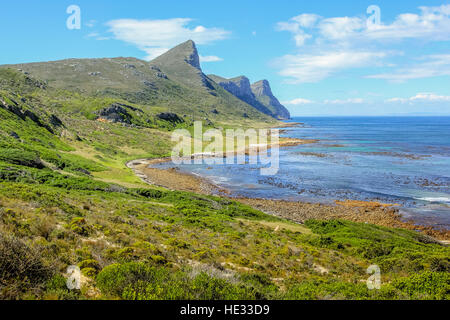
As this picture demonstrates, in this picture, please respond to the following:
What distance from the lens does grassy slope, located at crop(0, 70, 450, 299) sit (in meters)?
8.05

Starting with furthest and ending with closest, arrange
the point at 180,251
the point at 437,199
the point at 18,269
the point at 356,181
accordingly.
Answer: the point at 356,181, the point at 437,199, the point at 180,251, the point at 18,269

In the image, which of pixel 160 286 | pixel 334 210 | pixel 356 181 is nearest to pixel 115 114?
pixel 356 181

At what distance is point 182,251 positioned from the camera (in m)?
13.6

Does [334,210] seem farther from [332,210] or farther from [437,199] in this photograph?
[437,199]

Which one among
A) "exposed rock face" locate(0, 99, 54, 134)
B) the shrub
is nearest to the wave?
the shrub

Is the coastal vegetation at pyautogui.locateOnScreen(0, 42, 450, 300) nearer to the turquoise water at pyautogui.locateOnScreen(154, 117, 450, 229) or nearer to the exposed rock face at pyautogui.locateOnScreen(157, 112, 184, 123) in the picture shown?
the turquoise water at pyautogui.locateOnScreen(154, 117, 450, 229)

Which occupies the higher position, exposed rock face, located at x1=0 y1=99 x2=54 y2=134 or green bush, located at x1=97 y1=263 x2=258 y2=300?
exposed rock face, located at x1=0 y1=99 x2=54 y2=134

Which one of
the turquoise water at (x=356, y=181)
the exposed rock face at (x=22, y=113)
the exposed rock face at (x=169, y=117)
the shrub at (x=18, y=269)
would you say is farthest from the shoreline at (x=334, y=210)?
the exposed rock face at (x=169, y=117)

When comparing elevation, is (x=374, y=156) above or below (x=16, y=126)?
below

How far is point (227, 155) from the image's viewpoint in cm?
8519

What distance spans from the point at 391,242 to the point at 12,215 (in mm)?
24972
